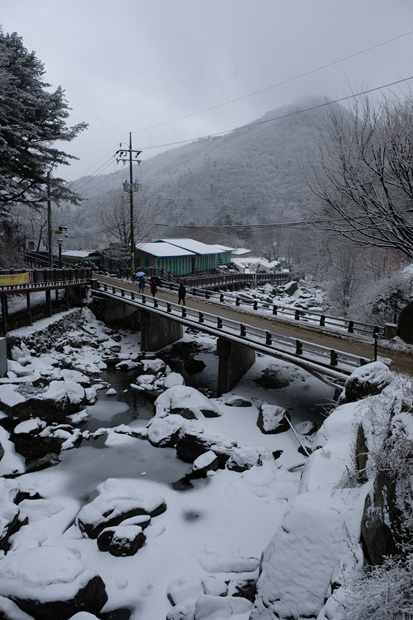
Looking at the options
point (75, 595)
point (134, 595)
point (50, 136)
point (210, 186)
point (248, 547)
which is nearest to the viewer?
point (75, 595)

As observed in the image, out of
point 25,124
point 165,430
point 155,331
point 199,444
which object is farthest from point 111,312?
point 199,444

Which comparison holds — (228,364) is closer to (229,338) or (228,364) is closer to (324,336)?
(229,338)

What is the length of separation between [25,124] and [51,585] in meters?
26.1

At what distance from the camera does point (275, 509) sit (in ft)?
37.3

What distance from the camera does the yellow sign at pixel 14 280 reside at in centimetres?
2098

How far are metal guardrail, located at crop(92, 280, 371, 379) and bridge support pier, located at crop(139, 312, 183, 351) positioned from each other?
1.08 meters

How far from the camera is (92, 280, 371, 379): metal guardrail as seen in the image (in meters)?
14.2

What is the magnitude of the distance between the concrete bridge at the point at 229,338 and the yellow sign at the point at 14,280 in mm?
7168

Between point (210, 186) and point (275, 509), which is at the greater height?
point (210, 186)

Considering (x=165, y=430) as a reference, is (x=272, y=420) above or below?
above

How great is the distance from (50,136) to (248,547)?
28103 millimetres

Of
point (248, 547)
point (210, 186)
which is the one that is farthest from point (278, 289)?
point (210, 186)

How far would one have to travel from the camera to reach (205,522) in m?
11.1

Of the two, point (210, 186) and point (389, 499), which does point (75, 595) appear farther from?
point (210, 186)
